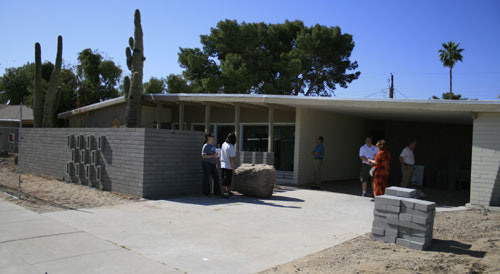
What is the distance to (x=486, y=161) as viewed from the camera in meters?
9.20

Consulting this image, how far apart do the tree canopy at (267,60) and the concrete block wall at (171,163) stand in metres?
16.3

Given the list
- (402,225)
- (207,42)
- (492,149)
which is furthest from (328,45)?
(402,225)

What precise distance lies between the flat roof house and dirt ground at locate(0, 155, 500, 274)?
217cm

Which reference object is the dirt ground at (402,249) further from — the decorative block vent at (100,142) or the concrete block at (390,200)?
the decorative block vent at (100,142)

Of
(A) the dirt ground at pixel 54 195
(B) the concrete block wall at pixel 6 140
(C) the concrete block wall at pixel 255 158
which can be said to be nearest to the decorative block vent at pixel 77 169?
(A) the dirt ground at pixel 54 195

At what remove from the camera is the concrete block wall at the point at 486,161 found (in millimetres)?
9094

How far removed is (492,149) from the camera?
9125 mm

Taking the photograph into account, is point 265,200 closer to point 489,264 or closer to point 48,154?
point 489,264

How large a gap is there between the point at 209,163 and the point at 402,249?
5.10 meters

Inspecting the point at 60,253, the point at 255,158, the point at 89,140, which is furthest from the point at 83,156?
the point at 60,253

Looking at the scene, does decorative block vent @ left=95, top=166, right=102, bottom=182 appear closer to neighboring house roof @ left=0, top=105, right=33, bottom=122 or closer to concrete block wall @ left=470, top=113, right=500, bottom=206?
concrete block wall @ left=470, top=113, right=500, bottom=206

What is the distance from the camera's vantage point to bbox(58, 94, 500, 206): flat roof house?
9.30 metres

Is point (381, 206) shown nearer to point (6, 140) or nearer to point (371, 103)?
point (371, 103)

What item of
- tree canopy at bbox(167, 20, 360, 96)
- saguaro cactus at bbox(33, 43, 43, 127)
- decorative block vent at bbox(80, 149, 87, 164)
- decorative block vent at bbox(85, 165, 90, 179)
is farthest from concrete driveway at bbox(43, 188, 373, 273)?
tree canopy at bbox(167, 20, 360, 96)
